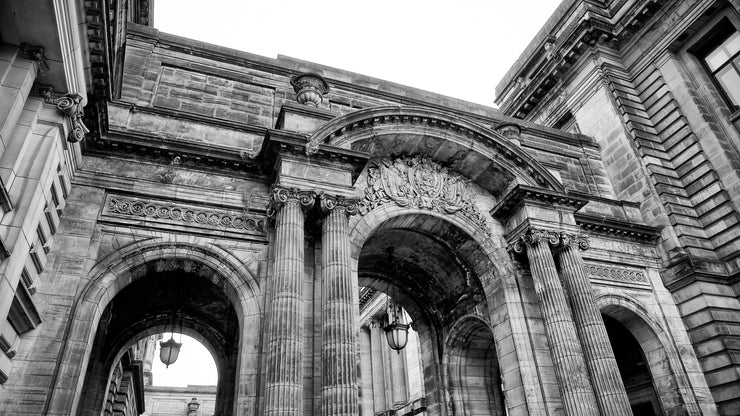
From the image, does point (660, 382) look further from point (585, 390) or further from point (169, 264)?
point (169, 264)

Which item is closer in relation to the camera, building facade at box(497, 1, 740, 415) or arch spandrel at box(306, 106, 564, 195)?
arch spandrel at box(306, 106, 564, 195)

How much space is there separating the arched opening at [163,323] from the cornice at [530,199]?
7.45 m

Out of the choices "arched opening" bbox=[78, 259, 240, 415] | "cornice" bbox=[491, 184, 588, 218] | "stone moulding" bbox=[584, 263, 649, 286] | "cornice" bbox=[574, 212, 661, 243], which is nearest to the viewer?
"arched opening" bbox=[78, 259, 240, 415]

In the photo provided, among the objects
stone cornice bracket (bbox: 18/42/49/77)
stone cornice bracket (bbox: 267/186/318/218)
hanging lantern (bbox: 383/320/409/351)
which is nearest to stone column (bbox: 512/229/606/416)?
hanging lantern (bbox: 383/320/409/351)

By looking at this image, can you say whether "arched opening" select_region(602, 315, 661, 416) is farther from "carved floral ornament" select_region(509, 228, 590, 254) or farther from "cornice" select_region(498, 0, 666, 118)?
"cornice" select_region(498, 0, 666, 118)

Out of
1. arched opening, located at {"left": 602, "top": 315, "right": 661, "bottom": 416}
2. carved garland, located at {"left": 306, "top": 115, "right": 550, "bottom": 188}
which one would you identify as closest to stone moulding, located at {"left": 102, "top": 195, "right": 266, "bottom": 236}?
carved garland, located at {"left": 306, "top": 115, "right": 550, "bottom": 188}

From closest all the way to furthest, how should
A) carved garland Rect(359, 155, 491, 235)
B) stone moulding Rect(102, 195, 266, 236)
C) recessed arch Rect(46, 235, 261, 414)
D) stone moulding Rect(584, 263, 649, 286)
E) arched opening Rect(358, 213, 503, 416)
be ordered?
recessed arch Rect(46, 235, 261, 414) → stone moulding Rect(102, 195, 266, 236) → carved garland Rect(359, 155, 491, 235) → arched opening Rect(358, 213, 503, 416) → stone moulding Rect(584, 263, 649, 286)

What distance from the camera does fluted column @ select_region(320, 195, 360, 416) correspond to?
27.6ft

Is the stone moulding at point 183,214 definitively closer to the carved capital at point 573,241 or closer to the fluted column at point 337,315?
the fluted column at point 337,315

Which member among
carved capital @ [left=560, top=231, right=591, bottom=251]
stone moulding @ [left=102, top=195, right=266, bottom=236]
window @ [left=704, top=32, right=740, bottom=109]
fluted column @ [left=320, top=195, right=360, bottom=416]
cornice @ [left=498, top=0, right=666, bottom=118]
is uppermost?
cornice @ [left=498, top=0, right=666, bottom=118]

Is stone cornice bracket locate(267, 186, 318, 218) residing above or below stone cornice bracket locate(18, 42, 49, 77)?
below

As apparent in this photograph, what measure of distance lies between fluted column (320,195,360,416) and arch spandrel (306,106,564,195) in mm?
2099

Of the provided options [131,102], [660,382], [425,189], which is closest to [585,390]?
[660,382]

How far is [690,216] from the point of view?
15422 millimetres
